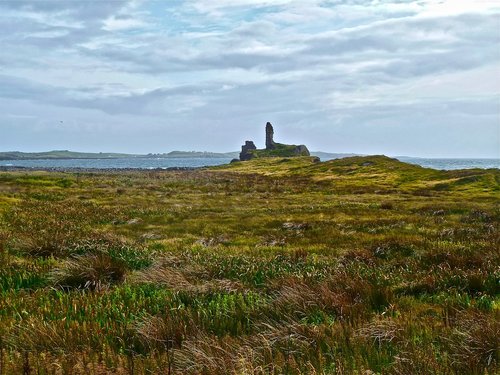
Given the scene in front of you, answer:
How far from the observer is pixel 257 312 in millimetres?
6691

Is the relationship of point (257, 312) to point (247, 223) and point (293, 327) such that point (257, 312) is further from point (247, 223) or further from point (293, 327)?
point (247, 223)

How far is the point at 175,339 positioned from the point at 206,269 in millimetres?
4551

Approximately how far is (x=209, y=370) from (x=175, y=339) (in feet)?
4.67

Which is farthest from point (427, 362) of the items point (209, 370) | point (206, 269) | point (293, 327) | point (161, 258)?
point (161, 258)

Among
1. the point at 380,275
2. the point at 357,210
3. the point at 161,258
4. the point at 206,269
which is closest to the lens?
the point at 380,275

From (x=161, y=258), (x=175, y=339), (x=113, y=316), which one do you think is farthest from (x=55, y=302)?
(x=161, y=258)

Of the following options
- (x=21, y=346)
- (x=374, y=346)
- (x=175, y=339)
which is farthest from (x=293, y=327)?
(x=21, y=346)

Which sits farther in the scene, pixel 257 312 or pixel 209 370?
pixel 257 312

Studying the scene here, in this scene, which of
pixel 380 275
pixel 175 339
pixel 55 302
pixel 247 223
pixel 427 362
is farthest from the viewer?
pixel 247 223

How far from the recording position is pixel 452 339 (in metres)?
5.18

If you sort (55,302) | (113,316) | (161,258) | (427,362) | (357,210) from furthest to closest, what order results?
(357,210) < (161,258) < (55,302) < (113,316) < (427,362)

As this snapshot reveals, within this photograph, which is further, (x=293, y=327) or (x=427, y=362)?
(x=293, y=327)

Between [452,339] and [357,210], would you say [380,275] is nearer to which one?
[452,339]

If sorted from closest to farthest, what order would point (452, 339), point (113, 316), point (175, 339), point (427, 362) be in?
1. point (427, 362)
2. point (452, 339)
3. point (175, 339)
4. point (113, 316)
